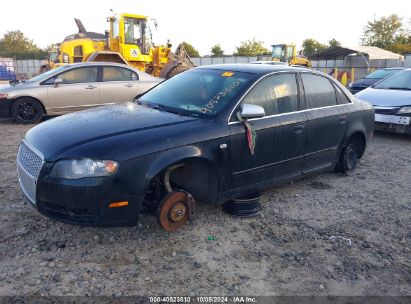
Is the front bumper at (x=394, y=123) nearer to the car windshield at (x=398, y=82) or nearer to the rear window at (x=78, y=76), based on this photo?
the car windshield at (x=398, y=82)

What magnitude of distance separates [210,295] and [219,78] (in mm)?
2435

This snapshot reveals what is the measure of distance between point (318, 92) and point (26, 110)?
22.5 feet

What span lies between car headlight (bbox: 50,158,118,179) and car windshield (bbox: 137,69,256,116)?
1147mm

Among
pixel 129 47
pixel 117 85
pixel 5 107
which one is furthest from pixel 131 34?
pixel 5 107

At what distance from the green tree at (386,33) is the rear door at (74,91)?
→ 167ft

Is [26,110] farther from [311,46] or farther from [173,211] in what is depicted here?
[311,46]

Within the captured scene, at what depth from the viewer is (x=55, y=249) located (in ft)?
10.7

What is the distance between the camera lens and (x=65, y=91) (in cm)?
876

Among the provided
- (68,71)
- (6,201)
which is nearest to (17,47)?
(68,71)

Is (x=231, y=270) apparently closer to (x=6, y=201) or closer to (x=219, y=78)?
(x=219, y=78)

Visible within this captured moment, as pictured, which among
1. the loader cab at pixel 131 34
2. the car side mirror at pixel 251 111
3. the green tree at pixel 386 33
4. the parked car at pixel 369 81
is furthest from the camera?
the green tree at pixel 386 33

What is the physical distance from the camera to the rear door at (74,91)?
873 cm

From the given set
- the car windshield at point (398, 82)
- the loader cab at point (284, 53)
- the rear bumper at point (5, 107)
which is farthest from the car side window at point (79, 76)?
the loader cab at point (284, 53)

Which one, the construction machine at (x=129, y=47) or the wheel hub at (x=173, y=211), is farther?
the construction machine at (x=129, y=47)
